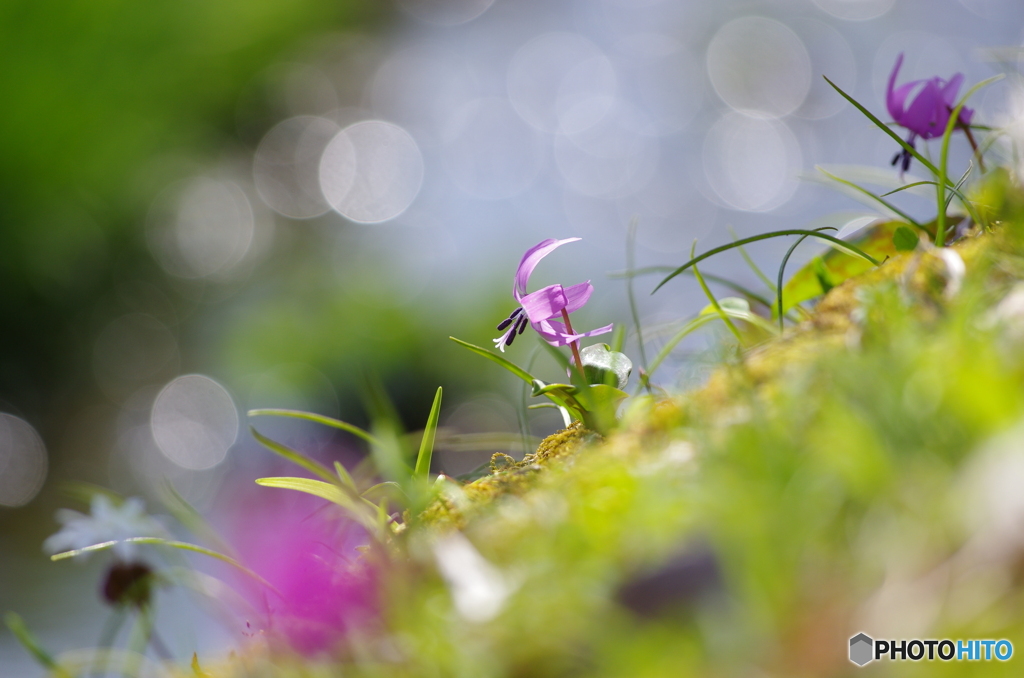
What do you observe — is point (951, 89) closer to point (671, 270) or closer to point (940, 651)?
point (671, 270)

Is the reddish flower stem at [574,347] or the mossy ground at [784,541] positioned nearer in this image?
the mossy ground at [784,541]

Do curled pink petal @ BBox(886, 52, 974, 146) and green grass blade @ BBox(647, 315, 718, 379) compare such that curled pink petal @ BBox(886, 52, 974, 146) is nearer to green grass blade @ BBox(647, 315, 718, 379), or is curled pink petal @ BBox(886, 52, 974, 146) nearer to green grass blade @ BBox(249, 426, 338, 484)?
green grass blade @ BBox(647, 315, 718, 379)

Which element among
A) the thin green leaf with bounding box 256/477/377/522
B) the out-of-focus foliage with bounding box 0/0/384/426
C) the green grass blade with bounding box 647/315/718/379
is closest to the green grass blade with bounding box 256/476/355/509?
the thin green leaf with bounding box 256/477/377/522

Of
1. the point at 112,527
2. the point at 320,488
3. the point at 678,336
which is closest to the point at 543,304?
the point at 678,336

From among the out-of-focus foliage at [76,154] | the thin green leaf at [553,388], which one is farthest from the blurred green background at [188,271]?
the thin green leaf at [553,388]

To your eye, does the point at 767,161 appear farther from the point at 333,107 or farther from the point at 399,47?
the point at 333,107

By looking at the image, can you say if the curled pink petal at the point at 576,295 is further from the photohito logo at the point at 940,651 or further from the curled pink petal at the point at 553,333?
the photohito logo at the point at 940,651
